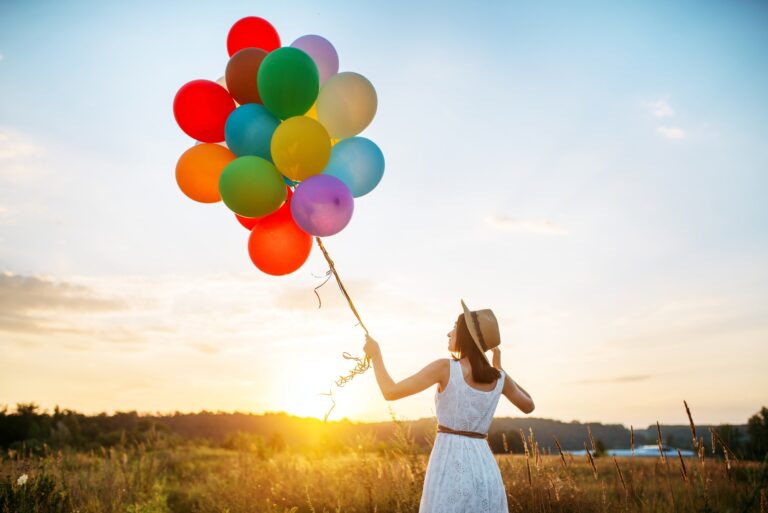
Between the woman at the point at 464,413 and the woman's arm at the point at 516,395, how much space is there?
3.4 inches

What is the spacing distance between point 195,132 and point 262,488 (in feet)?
18.6

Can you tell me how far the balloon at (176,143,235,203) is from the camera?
3701 mm

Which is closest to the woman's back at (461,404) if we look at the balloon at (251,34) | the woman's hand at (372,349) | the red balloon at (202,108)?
the woman's hand at (372,349)

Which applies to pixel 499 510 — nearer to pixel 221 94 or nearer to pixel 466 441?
pixel 466 441

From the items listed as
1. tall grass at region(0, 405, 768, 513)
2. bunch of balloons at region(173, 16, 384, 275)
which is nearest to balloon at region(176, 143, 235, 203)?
bunch of balloons at region(173, 16, 384, 275)

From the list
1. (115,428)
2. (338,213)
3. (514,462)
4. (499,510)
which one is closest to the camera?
(499,510)

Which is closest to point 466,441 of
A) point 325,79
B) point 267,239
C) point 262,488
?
point 267,239

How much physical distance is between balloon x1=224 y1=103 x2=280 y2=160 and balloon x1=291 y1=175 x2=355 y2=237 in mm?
449

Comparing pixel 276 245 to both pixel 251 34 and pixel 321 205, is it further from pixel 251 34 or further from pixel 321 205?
pixel 251 34

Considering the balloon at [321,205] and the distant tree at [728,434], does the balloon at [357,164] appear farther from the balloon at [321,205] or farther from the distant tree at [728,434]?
the distant tree at [728,434]

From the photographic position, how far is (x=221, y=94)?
12.5 feet

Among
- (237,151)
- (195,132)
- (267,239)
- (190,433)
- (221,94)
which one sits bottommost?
(190,433)

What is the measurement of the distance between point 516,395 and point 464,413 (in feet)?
1.51

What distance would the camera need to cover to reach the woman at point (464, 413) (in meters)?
2.75
